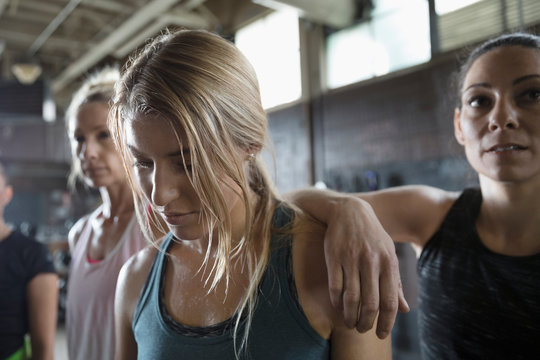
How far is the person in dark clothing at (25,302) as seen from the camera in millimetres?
1455

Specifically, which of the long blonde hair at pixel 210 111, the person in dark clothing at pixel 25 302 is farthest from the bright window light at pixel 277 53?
the long blonde hair at pixel 210 111

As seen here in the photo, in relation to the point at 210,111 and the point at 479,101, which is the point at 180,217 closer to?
the point at 210,111

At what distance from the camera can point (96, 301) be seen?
1188 millimetres

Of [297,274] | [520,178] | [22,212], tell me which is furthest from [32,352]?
[22,212]

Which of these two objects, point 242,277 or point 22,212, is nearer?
point 242,277

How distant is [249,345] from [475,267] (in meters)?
0.60

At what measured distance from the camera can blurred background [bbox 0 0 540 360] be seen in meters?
3.42

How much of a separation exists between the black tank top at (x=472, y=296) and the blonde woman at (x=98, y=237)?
823 mm

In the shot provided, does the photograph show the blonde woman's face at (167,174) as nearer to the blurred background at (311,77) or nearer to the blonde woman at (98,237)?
the blonde woman at (98,237)

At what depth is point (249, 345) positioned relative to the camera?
0.74 metres

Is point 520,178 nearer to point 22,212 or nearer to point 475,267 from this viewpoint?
point 475,267

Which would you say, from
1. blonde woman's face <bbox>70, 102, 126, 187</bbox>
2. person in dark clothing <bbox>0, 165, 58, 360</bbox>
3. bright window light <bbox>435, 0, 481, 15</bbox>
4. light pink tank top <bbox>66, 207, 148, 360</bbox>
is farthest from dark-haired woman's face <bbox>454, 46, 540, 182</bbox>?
bright window light <bbox>435, 0, 481, 15</bbox>

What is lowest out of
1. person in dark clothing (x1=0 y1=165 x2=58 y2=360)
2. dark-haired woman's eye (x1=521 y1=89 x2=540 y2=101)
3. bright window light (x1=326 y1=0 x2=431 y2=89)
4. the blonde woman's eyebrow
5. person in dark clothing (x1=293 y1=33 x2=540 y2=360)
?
person in dark clothing (x1=0 y1=165 x2=58 y2=360)

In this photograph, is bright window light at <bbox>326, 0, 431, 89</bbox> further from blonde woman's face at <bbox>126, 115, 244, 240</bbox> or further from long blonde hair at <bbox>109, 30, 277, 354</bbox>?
blonde woman's face at <bbox>126, 115, 244, 240</bbox>
